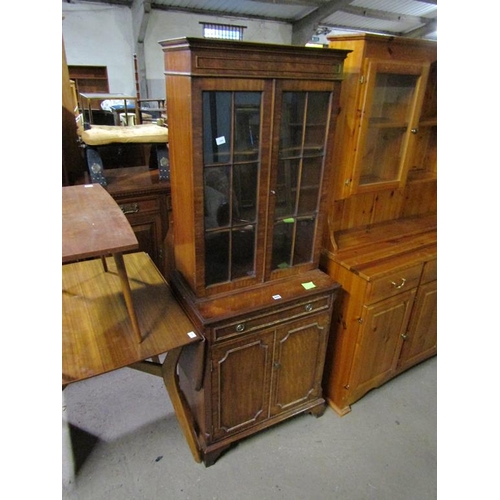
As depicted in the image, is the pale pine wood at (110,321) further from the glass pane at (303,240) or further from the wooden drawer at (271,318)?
the glass pane at (303,240)

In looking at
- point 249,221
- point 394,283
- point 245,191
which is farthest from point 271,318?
point 394,283

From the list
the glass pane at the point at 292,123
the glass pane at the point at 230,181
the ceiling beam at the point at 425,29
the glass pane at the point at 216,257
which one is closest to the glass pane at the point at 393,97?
the glass pane at the point at 292,123

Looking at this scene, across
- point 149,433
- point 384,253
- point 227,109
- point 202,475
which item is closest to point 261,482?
point 202,475

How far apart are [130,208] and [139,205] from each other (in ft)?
0.19

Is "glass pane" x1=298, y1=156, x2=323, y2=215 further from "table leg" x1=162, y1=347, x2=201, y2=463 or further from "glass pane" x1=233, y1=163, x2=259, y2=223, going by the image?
"table leg" x1=162, y1=347, x2=201, y2=463

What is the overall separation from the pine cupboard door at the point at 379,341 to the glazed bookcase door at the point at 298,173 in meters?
0.41

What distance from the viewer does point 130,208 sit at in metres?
2.19

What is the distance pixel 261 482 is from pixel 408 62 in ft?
6.49

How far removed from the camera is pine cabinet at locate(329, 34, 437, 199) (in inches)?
59.5

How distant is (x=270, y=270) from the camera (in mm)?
1583

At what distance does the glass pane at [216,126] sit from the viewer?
120cm

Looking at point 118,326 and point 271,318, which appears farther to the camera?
point 271,318

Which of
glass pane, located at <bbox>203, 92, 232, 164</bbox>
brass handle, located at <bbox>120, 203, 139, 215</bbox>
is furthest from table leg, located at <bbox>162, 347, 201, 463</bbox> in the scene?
brass handle, located at <bbox>120, 203, 139, 215</bbox>

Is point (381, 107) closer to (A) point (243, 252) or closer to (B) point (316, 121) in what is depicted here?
(B) point (316, 121)
